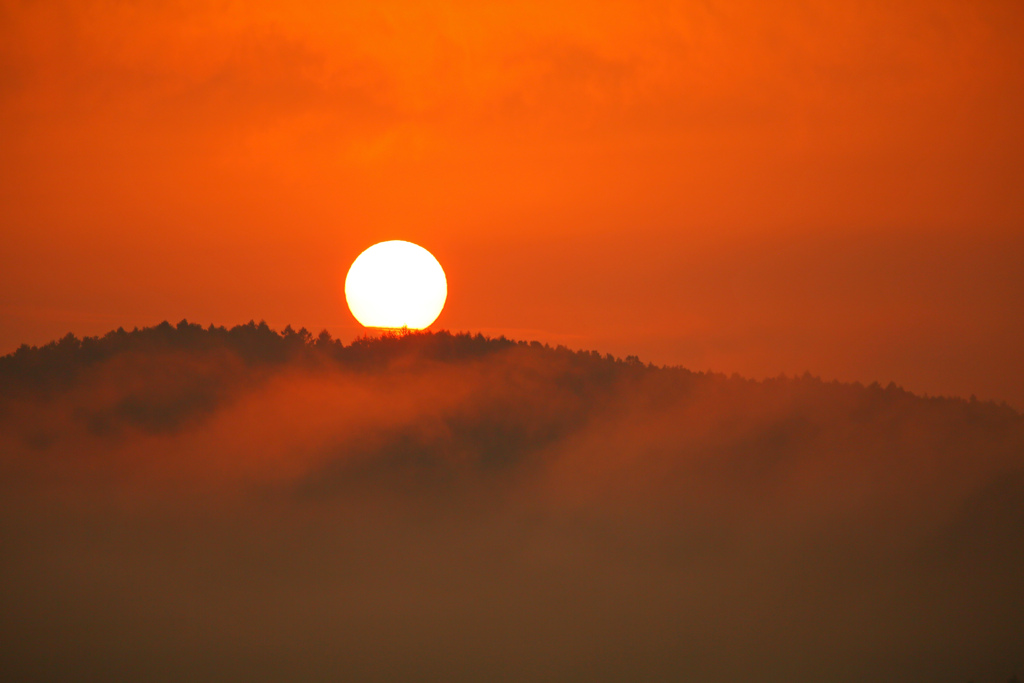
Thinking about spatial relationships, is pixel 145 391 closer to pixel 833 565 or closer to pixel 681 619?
pixel 681 619

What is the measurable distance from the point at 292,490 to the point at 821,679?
65800mm

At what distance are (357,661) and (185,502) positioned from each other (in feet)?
100

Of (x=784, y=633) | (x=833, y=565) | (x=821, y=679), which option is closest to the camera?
(x=821, y=679)

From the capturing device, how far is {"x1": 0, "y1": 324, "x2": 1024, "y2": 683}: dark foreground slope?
366 feet

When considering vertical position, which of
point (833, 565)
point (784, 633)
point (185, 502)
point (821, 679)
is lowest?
point (821, 679)

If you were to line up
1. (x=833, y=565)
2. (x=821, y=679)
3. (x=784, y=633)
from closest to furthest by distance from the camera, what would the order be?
(x=821, y=679) → (x=784, y=633) → (x=833, y=565)

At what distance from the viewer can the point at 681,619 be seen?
121688mm

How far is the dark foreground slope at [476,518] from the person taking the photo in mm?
111562

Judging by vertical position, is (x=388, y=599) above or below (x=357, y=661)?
above

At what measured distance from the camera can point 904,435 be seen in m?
123

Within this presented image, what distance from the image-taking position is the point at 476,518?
5017 inches

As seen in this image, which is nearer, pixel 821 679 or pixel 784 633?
pixel 821 679

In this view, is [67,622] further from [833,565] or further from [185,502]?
[833,565]

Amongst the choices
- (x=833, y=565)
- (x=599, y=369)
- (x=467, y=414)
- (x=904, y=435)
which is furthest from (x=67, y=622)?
(x=904, y=435)
